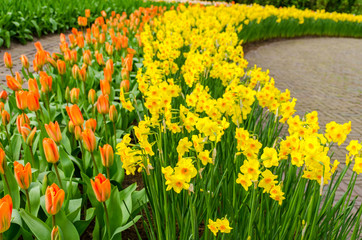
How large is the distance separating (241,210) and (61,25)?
8206 mm

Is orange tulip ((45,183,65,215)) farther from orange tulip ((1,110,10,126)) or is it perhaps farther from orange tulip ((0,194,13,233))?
orange tulip ((1,110,10,126))

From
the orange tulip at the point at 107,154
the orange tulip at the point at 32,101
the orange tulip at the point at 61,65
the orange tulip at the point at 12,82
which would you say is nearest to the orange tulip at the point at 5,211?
the orange tulip at the point at 107,154

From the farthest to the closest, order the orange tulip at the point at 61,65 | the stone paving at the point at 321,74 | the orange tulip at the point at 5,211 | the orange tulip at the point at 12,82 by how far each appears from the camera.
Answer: the stone paving at the point at 321,74 < the orange tulip at the point at 61,65 < the orange tulip at the point at 12,82 < the orange tulip at the point at 5,211

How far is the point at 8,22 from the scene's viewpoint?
7188 millimetres

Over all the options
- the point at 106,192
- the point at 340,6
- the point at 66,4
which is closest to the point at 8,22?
the point at 66,4

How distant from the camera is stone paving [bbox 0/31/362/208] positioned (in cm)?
533

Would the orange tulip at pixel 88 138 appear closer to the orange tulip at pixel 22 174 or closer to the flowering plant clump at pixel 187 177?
the flowering plant clump at pixel 187 177

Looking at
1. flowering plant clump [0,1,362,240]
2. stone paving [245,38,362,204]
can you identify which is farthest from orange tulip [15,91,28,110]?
stone paving [245,38,362,204]

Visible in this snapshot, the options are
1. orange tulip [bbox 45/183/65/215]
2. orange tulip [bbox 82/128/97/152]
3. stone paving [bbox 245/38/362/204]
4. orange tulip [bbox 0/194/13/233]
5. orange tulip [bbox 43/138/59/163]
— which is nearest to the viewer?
orange tulip [bbox 0/194/13/233]

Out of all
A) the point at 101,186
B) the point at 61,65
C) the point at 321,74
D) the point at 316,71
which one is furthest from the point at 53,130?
the point at 316,71

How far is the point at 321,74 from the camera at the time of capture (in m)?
7.88

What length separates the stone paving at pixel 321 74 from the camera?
5.23 meters

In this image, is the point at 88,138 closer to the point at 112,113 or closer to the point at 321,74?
the point at 112,113

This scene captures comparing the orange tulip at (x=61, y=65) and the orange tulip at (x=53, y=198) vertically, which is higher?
the orange tulip at (x=61, y=65)
